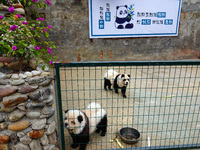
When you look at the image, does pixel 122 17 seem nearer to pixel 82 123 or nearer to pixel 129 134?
pixel 129 134

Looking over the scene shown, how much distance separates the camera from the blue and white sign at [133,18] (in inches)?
264

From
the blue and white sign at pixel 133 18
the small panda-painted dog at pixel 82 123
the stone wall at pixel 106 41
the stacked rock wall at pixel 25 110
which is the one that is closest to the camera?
the stacked rock wall at pixel 25 110

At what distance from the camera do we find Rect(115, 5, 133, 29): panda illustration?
22.4 ft

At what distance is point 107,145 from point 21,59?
6.50 feet

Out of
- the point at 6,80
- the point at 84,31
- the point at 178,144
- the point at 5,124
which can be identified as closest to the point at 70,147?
the point at 5,124

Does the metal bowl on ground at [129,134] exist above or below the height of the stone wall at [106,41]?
below

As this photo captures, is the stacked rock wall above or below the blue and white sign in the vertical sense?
below

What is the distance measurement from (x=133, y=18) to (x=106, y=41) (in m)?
1.56

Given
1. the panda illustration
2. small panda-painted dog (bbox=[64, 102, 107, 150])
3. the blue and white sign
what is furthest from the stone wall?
small panda-painted dog (bbox=[64, 102, 107, 150])

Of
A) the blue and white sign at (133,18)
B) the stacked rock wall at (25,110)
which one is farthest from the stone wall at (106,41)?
the stacked rock wall at (25,110)

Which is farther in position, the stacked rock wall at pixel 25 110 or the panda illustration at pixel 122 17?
the panda illustration at pixel 122 17

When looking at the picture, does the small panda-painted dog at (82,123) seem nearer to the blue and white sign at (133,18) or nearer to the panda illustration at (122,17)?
the blue and white sign at (133,18)

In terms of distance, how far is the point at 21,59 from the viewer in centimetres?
235

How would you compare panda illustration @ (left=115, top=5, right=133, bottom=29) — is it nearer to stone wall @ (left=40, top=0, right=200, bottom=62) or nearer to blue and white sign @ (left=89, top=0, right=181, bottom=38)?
blue and white sign @ (left=89, top=0, right=181, bottom=38)
